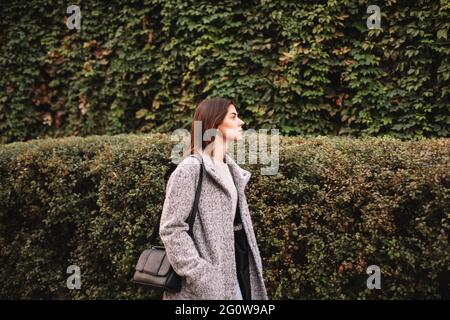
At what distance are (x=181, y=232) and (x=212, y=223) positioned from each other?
0.73 feet

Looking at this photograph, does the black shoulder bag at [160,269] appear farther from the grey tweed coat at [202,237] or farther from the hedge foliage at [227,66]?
the hedge foliage at [227,66]

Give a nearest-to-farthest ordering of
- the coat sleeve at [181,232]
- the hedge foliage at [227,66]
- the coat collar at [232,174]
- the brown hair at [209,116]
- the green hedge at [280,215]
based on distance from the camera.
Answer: the coat sleeve at [181,232] → the coat collar at [232,174] → the brown hair at [209,116] → the green hedge at [280,215] → the hedge foliage at [227,66]

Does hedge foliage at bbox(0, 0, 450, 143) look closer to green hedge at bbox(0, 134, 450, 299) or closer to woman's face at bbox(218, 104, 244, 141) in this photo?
green hedge at bbox(0, 134, 450, 299)

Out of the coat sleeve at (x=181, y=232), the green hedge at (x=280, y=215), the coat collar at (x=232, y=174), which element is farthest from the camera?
the green hedge at (x=280, y=215)

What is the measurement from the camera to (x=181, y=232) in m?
3.05

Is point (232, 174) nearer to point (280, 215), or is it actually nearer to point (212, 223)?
point (212, 223)

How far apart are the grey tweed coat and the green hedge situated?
1297 millimetres

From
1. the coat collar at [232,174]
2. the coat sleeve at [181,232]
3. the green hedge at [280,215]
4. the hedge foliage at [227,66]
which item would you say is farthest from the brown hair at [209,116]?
the hedge foliage at [227,66]

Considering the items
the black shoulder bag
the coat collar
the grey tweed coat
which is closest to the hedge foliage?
the coat collar

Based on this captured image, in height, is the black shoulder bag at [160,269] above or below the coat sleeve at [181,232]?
below

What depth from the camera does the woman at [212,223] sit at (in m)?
3.06

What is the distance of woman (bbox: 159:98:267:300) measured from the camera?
10.0ft
